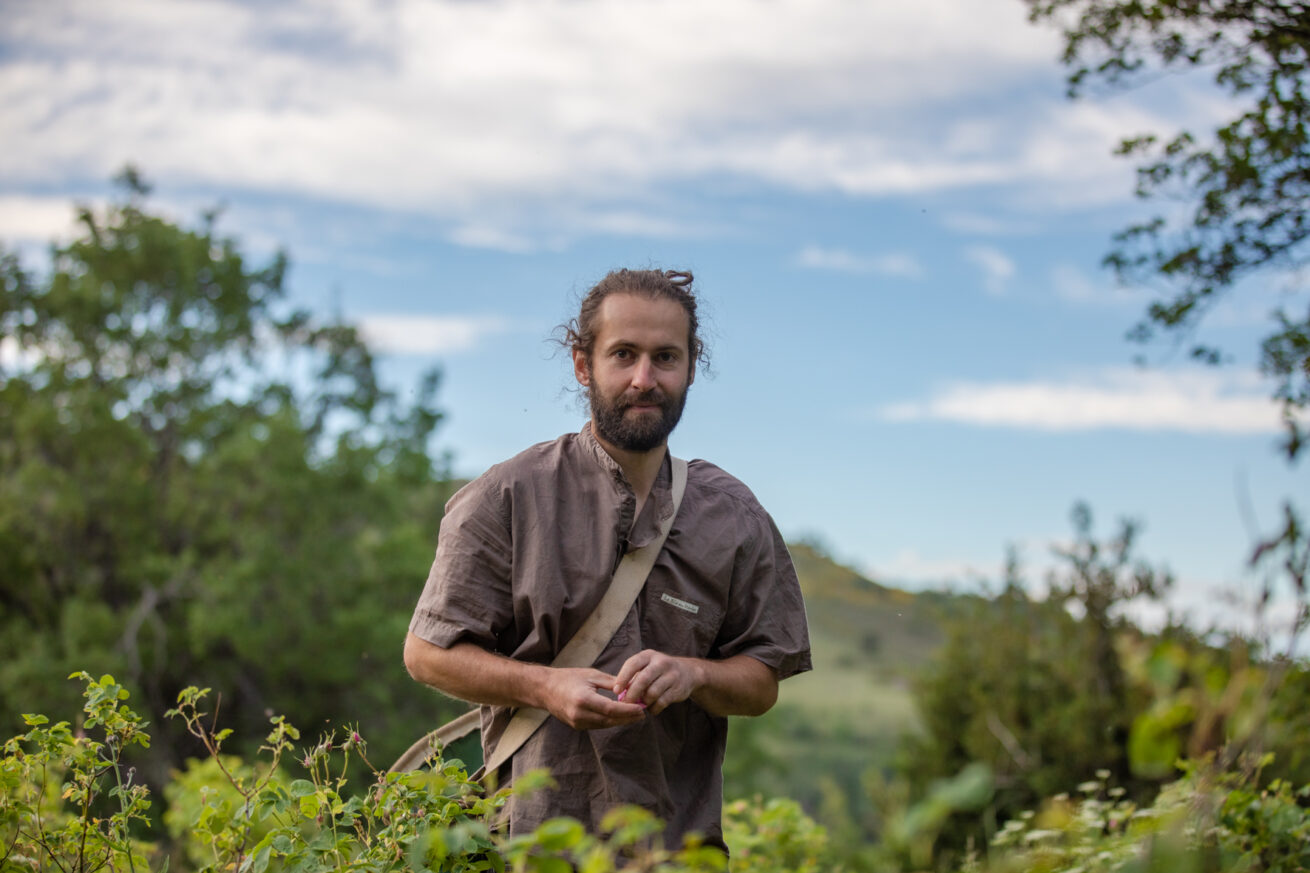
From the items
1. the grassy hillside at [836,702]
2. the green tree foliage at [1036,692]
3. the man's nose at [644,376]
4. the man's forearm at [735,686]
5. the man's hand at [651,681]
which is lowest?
the grassy hillside at [836,702]

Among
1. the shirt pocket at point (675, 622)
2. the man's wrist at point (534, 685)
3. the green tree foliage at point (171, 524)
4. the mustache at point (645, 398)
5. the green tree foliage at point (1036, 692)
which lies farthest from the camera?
the green tree foliage at point (171, 524)

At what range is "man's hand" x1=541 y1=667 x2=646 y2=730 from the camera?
2523 millimetres

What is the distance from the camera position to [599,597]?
2879 mm

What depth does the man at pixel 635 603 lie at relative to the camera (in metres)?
2.75

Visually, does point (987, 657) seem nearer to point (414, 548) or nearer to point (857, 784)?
point (414, 548)

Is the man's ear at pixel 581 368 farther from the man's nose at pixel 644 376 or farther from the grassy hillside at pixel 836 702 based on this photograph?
the grassy hillside at pixel 836 702

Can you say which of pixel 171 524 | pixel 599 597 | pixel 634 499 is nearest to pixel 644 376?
pixel 634 499

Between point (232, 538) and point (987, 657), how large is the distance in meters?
18.1

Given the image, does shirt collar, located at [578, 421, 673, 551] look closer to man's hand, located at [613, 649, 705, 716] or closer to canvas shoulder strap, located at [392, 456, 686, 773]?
canvas shoulder strap, located at [392, 456, 686, 773]

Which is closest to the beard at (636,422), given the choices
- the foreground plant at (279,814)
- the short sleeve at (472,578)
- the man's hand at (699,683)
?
the short sleeve at (472,578)

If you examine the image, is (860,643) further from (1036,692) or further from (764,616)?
(764,616)

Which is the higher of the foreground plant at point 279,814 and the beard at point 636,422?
the beard at point 636,422

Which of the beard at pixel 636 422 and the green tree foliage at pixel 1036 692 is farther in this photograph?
the green tree foliage at pixel 1036 692

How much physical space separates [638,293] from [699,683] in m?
1.03
